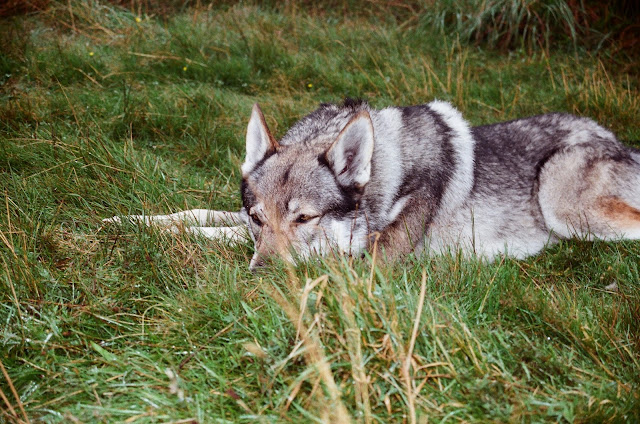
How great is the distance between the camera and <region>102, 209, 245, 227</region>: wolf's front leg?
3613 mm

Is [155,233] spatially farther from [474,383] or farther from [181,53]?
[181,53]

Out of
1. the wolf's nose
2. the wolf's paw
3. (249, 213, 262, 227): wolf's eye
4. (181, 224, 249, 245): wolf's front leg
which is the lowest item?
(181, 224, 249, 245): wolf's front leg

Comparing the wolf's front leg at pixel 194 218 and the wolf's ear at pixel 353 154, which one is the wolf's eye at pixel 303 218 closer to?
the wolf's ear at pixel 353 154

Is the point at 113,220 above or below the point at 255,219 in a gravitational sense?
below

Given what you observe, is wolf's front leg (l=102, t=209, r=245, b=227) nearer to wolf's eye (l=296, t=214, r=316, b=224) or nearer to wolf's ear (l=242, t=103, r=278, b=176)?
wolf's ear (l=242, t=103, r=278, b=176)

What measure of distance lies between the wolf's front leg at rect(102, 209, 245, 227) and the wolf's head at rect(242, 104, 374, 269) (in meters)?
0.50

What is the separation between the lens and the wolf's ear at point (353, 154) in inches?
133

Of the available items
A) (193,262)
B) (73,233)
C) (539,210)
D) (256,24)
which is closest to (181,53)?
(256,24)

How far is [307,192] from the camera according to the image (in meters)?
3.43

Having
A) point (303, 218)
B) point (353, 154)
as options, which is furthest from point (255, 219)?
point (353, 154)

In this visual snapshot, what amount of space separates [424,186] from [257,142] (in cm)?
129

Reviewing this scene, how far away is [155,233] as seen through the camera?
3.46 meters

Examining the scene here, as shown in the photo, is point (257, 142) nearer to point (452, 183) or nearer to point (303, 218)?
point (303, 218)

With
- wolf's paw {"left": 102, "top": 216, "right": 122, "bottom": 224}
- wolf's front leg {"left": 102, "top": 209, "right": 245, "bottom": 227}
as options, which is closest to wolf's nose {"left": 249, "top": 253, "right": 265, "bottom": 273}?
wolf's front leg {"left": 102, "top": 209, "right": 245, "bottom": 227}
